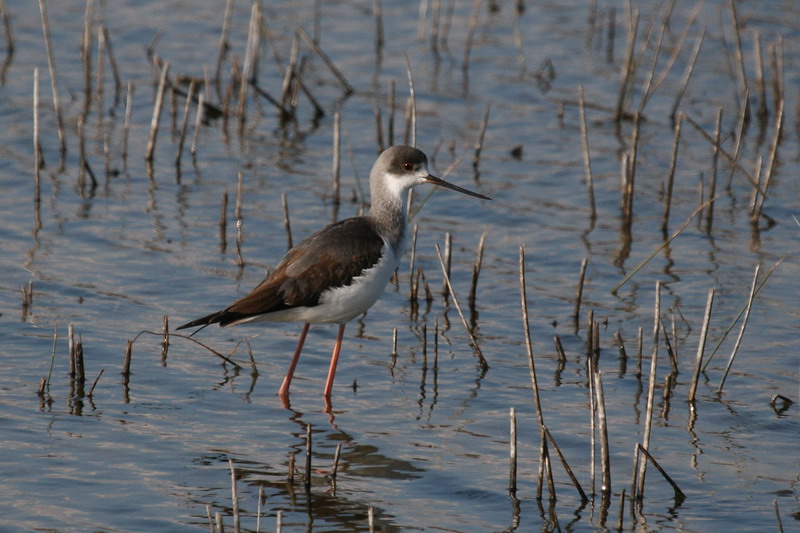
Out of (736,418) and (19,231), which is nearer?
(736,418)

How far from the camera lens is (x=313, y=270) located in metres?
8.37

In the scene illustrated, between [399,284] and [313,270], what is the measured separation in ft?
8.48

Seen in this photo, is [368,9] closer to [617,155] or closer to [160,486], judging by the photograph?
[617,155]

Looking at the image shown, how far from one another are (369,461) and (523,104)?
9.74 metres

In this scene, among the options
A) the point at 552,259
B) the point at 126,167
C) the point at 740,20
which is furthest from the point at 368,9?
the point at 552,259

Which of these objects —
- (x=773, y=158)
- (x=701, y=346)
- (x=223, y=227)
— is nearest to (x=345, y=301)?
(x=701, y=346)

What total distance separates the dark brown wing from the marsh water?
0.73 meters

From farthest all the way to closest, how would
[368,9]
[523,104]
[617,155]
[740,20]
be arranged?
[368,9] < [740,20] < [523,104] < [617,155]

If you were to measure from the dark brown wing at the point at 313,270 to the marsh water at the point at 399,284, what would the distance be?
0.73 meters

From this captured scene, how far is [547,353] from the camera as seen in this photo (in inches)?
367

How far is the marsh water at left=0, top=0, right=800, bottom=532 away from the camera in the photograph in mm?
6996

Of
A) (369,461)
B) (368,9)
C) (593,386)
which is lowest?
(369,461)

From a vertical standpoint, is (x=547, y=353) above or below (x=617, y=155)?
below

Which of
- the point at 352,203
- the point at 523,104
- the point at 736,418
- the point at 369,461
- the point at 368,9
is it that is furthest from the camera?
the point at 368,9
